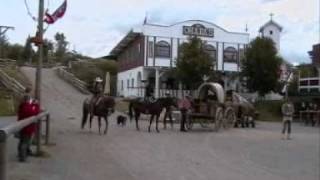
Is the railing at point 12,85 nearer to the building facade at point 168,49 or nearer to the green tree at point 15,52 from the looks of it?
the building facade at point 168,49

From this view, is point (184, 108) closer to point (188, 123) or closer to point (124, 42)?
point (188, 123)

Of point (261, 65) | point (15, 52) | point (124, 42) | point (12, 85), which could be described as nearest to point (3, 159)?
point (12, 85)

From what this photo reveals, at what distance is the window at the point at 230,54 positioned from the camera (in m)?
64.5

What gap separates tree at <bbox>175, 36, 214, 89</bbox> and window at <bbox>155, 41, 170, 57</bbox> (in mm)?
6274

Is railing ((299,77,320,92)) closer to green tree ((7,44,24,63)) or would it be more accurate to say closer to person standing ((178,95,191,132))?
person standing ((178,95,191,132))

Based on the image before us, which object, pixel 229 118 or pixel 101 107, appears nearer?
pixel 101 107

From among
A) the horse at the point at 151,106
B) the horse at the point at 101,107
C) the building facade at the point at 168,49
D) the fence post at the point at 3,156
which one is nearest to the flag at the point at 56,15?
the horse at the point at 101,107

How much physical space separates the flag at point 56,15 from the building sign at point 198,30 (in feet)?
141

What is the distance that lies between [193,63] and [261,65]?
6.68 metres

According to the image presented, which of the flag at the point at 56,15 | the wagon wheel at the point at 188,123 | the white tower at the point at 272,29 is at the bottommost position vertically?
the wagon wheel at the point at 188,123

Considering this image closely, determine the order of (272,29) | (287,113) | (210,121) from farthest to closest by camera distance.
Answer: (272,29), (210,121), (287,113)

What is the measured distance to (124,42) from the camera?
72125 millimetres

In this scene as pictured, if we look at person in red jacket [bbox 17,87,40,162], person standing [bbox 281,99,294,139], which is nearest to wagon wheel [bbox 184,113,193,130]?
person standing [bbox 281,99,294,139]

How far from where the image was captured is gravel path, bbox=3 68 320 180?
13.9m
